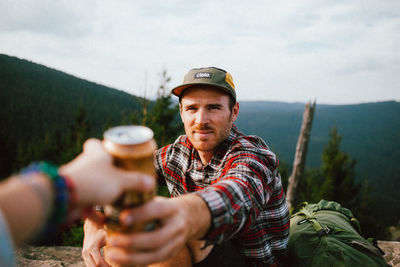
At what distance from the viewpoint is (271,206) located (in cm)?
201

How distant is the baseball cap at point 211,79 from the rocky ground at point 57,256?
268 cm

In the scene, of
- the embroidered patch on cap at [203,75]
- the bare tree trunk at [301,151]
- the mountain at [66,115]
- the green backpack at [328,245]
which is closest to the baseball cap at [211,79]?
the embroidered patch on cap at [203,75]

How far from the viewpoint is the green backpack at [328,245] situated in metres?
1.98

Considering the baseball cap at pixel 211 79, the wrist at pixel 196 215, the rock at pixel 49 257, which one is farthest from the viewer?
the rock at pixel 49 257

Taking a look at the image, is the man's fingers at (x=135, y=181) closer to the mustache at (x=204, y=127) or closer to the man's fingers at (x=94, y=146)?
the man's fingers at (x=94, y=146)

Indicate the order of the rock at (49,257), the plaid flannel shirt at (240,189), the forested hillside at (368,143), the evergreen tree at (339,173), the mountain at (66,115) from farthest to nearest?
the forested hillside at (368,143), the mountain at (66,115), the evergreen tree at (339,173), the rock at (49,257), the plaid flannel shirt at (240,189)

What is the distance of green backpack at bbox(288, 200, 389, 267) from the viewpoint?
198cm

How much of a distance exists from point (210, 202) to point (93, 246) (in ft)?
4.11

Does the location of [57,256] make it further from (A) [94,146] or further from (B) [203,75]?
(A) [94,146]

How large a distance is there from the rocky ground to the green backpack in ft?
4.32

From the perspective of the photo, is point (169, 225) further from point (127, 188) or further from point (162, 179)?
point (162, 179)

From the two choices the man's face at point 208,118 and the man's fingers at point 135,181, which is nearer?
the man's fingers at point 135,181

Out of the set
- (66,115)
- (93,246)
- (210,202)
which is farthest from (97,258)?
(66,115)

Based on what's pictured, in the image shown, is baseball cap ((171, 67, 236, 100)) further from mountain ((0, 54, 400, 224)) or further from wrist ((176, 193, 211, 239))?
mountain ((0, 54, 400, 224))
